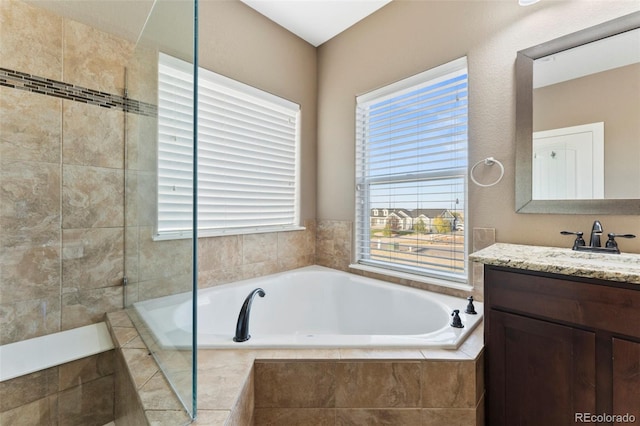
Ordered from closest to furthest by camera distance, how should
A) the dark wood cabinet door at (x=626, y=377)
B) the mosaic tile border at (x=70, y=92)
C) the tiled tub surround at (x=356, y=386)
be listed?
1. the dark wood cabinet door at (x=626, y=377)
2. the tiled tub surround at (x=356, y=386)
3. the mosaic tile border at (x=70, y=92)

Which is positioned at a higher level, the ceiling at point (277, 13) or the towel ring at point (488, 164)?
the ceiling at point (277, 13)

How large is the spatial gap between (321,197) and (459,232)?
1.27m

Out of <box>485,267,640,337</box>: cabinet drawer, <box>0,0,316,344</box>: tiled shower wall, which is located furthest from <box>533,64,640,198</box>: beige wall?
<box>0,0,316,344</box>: tiled shower wall

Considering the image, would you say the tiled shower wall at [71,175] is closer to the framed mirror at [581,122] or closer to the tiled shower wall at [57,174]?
the tiled shower wall at [57,174]

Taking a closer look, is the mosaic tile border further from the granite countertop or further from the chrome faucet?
the chrome faucet

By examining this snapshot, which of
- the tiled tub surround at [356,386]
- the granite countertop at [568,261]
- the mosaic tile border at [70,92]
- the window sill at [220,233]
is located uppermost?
the mosaic tile border at [70,92]

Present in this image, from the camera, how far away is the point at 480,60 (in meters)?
1.72

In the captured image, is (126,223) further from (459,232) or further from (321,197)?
(459,232)

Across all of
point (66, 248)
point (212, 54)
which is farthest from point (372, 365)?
point (212, 54)

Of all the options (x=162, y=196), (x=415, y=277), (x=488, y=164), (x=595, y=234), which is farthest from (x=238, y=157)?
(x=595, y=234)

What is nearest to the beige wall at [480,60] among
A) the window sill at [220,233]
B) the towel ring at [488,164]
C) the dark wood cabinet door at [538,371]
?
the towel ring at [488,164]

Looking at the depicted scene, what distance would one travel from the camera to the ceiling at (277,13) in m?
1.58

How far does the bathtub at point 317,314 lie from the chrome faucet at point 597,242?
23.0 inches

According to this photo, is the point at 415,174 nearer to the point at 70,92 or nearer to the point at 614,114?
the point at 614,114
